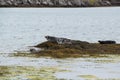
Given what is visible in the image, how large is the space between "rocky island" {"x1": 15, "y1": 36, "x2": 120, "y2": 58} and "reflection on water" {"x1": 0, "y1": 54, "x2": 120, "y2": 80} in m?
1.54

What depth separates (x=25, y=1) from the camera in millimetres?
168625

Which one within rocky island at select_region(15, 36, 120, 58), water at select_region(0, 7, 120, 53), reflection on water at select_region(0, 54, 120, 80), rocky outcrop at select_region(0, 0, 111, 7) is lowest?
rocky outcrop at select_region(0, 0, 111, 7)

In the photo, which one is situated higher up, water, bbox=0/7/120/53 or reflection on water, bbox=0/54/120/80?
reflection on water, bbox=0/54/120/80

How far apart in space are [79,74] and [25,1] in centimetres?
14681

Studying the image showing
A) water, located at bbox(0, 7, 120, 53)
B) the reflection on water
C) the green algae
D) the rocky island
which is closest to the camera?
the green algae

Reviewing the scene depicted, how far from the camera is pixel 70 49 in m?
31.1

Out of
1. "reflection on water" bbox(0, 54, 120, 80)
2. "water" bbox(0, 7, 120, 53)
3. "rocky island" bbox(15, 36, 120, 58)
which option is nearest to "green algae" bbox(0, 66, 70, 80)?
"reflection on water" bbox(0, 54, 120, 80)

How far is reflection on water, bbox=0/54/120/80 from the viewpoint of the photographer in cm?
2212

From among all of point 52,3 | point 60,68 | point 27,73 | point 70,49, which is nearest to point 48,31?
point 70,49

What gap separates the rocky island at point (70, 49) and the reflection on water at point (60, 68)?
1.54m

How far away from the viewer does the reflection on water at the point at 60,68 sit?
72.6 feet

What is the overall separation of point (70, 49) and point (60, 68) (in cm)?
658

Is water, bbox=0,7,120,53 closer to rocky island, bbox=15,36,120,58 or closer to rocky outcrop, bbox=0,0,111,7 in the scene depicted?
rocky island, bbox=15,36,120,58

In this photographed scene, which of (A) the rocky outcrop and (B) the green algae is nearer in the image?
(B) the green algae
